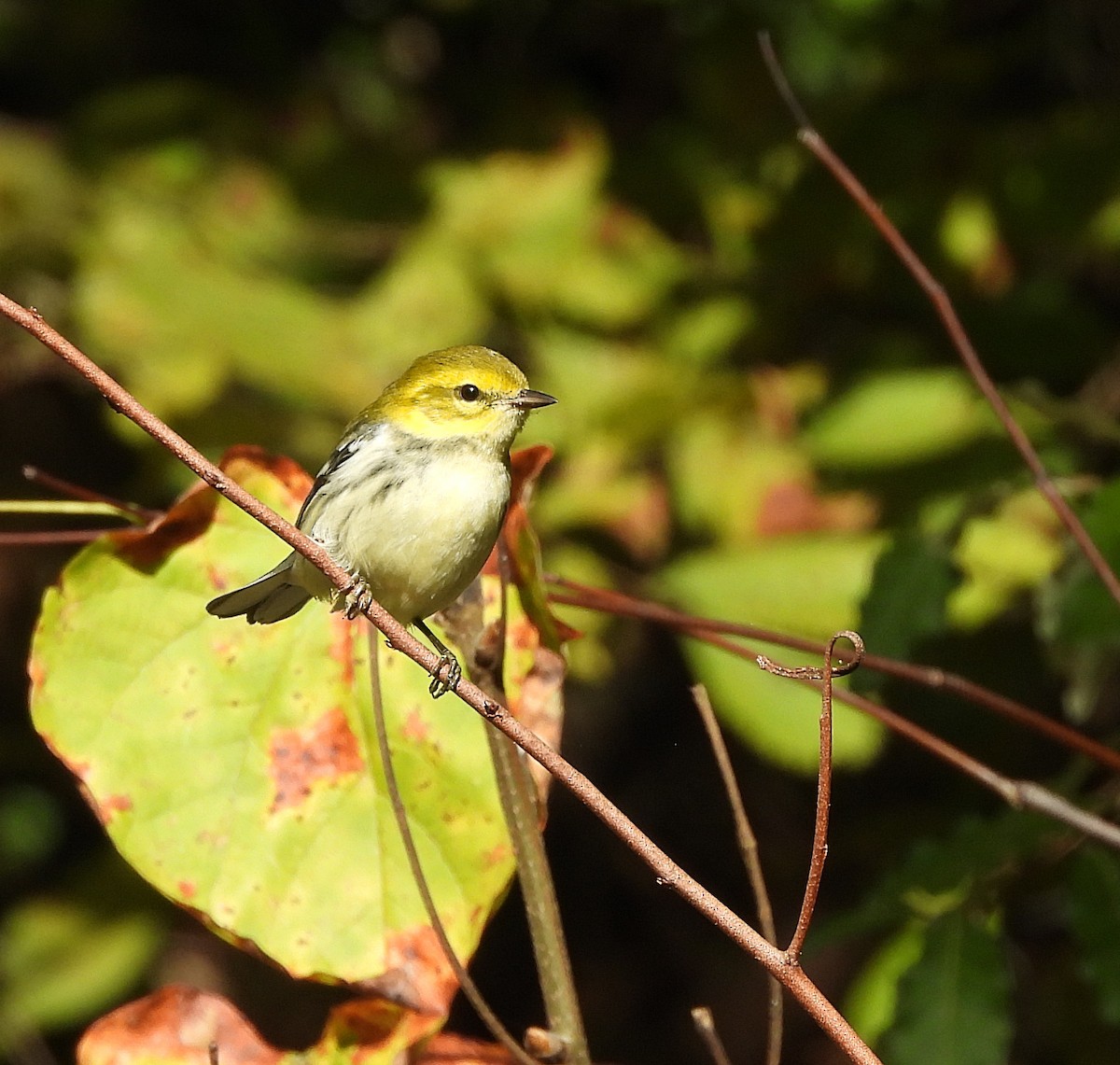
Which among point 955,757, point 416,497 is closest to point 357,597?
point 416,497

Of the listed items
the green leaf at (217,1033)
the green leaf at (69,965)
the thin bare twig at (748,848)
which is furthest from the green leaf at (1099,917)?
the green leaf at (69,965)

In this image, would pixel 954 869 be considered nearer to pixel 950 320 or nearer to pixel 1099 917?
pixel 1099 917

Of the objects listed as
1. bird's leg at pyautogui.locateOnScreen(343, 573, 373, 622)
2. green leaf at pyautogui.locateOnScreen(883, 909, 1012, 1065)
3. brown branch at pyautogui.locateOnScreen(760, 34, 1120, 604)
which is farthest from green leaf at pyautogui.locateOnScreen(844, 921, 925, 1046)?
bird's leg at pyautogui.locateOnScreen(343, 573, 373, 622)

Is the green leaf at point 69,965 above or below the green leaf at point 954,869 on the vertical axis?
below

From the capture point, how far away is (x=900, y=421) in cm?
313

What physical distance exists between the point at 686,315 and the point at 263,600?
6.01 ft

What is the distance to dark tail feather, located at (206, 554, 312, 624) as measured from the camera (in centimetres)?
187

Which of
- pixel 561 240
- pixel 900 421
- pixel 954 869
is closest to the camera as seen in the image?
pixel 954 869

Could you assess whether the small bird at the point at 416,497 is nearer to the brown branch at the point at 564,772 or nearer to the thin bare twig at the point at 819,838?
the brown branch at the point at 564,772

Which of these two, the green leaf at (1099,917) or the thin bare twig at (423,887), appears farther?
the green leaf at (1099,917)

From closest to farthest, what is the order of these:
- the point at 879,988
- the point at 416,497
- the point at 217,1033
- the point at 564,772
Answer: the point at 564,772, the point at 217,1033, the point at 416,497, the point at 879,988

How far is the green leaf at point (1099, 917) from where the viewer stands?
202cm

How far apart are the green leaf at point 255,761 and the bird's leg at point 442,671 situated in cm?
4

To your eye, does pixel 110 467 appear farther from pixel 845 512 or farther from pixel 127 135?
pixel 845 512
